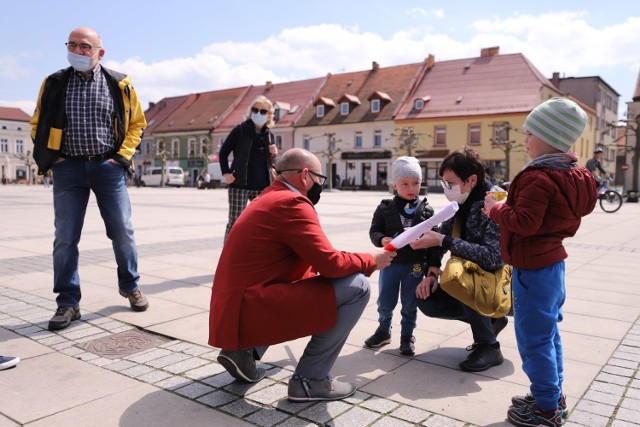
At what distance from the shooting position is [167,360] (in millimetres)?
3359

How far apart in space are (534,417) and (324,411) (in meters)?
1.00

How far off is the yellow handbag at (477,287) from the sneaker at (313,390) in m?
0.86

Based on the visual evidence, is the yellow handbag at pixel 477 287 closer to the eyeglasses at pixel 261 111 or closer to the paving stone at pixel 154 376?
the paving stone at pixel 154 376

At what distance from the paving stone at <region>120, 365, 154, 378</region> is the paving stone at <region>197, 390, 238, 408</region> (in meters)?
0.52

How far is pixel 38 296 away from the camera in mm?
4891

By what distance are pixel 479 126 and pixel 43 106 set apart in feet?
133

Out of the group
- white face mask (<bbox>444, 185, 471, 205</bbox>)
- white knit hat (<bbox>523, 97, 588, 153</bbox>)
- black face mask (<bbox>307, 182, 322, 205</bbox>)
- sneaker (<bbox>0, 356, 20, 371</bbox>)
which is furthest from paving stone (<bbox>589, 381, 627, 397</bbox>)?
sneaker (<bbox>0, 356, 20, 371</bbox>)

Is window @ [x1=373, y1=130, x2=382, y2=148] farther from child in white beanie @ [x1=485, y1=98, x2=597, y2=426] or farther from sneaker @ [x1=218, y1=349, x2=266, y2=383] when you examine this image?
child in white beanie @ [x1=485, y1=98, x2=597, y2=426]

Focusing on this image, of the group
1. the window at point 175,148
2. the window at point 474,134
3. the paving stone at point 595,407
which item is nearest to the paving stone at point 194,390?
the paving stone at point 595,407

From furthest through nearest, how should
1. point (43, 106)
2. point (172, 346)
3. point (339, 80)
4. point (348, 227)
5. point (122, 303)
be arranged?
→ point (339, 80)
point (348, 227)
point (122, 303)
point (43, 106)
point (172, 346)

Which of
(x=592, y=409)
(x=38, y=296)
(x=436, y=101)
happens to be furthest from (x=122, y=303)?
(x=436, y=101)

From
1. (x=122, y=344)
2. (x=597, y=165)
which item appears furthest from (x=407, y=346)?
(x=597, y=165)

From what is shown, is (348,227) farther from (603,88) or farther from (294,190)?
(603,88)

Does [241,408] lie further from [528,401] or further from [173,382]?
[528,401]
